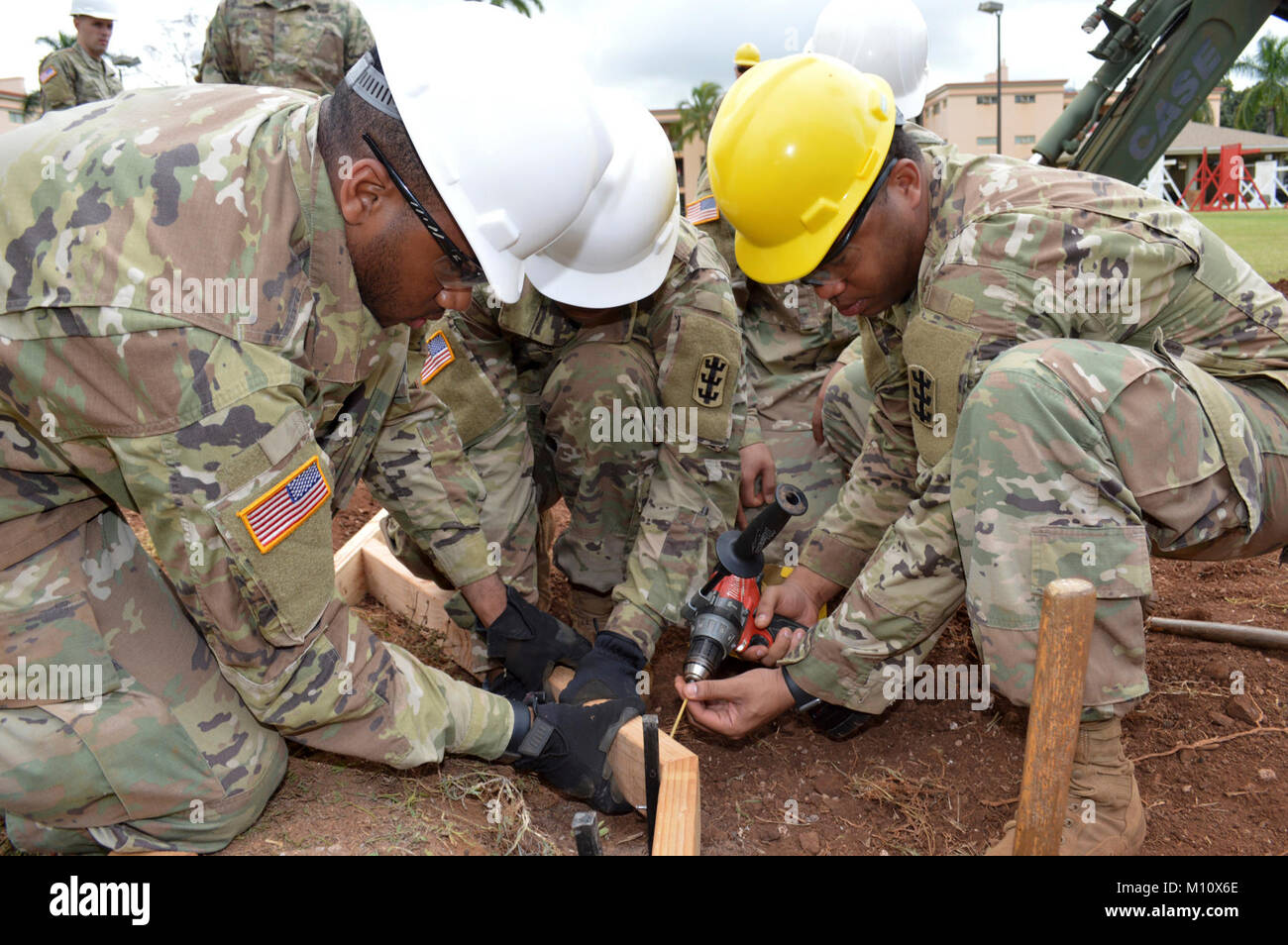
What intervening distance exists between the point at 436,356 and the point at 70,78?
7.45m

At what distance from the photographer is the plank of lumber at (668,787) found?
212 centimetres

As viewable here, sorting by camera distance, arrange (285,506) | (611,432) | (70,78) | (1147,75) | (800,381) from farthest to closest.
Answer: (70,78)
(1147,75)
(800,381)
(611,432)
(285,506)

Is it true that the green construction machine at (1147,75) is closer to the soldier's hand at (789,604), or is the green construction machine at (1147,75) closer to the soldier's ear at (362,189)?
the soldier's hand at (789,604)

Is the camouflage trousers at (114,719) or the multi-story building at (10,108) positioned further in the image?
the multi-story building at (10,108)

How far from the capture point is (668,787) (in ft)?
7.47

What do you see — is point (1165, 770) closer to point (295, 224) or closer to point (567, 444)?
point (567, 444)

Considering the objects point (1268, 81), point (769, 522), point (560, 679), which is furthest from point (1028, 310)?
point (1268, 81)

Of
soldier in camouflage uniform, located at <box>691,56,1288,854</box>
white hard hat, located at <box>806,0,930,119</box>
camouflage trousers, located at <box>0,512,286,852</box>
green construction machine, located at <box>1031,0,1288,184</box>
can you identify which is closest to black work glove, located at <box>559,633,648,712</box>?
soldier in camouflage uniform, located at <box>691,56,1288,854</box>

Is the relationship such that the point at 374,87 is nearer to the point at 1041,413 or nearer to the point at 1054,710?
the point at 1041,413

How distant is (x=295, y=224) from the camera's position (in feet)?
6.25

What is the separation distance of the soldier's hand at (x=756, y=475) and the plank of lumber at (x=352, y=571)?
1659 millimetres

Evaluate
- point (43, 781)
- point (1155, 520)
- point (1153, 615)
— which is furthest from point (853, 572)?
point (43, 781)

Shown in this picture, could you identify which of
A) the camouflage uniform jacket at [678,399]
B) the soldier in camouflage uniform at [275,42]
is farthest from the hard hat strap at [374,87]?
the soldier in camouflage uniform at [275,42]

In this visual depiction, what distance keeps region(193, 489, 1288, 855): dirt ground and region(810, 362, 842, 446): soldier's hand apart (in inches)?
48.3
